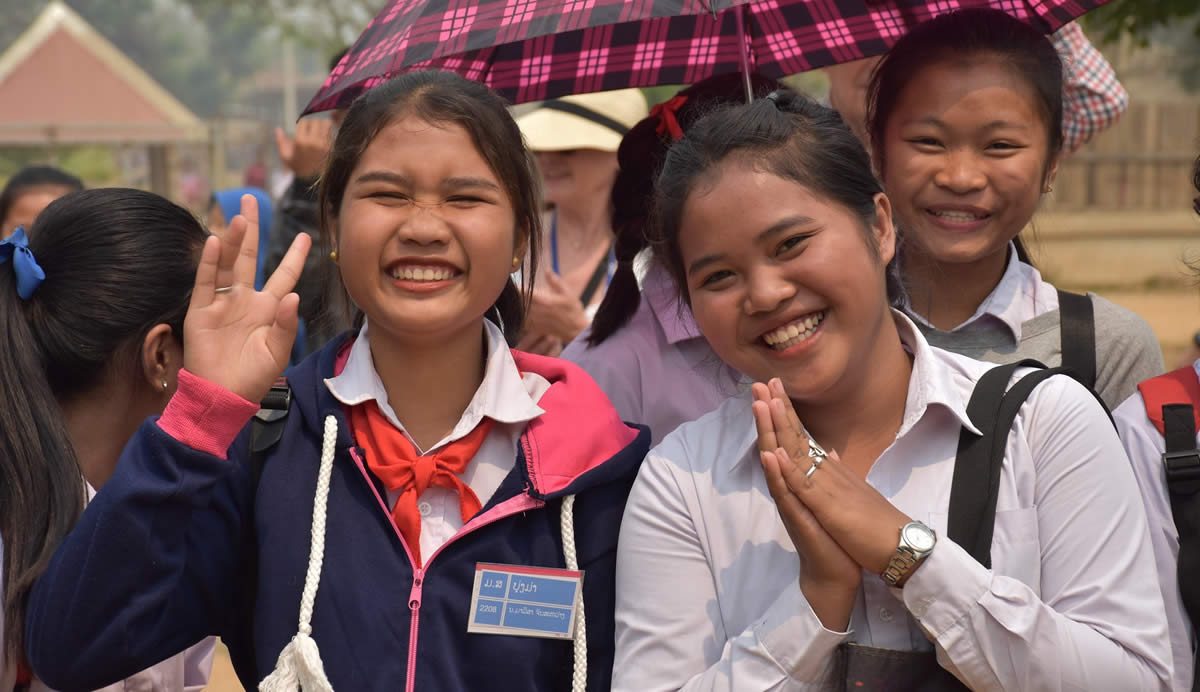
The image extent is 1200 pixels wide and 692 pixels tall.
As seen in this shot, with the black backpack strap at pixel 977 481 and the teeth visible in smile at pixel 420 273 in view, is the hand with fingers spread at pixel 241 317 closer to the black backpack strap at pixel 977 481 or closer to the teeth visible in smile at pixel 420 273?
the teeth visible in smile at pixel 420 273

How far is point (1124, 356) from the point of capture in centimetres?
293

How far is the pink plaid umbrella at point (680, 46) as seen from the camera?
9.87ft

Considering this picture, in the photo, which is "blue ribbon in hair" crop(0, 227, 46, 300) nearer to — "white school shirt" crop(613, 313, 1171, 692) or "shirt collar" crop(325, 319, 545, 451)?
"shirt collar" crop(325, 319, 545, 451)

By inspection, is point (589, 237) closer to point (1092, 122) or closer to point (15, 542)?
point (1092, 122)

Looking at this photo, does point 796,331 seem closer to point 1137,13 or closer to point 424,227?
point 424,227

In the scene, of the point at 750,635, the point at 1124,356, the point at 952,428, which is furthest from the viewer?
the point at 1124,356

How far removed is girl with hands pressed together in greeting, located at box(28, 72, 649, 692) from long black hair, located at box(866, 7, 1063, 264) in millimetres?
967

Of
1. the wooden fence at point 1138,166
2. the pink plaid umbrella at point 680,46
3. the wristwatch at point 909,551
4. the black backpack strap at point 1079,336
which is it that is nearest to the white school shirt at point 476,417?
the pink plaid umbrella at point 680,46

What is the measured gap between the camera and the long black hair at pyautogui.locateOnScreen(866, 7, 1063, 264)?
296cm

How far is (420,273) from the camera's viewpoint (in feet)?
8.13

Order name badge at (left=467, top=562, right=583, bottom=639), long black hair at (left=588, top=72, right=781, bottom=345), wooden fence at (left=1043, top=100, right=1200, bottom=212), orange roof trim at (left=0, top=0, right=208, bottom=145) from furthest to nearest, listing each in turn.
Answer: orange roof trim at (left=0, top=0, right=208, bottom=145) < wooden fence at (left=1043, top=100, right=1200, bottom=212) < long black hair at (left=588, top=72, right=781, bottom=345) < name badge at (left=467, top=562, right=583, bottom=639)

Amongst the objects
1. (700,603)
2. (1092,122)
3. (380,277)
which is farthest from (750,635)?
(1092,122)

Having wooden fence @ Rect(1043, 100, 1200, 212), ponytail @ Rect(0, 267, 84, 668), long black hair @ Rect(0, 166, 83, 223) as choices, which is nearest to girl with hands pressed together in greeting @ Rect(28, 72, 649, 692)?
ponytail @ Rect(0, 267, 84, 668)

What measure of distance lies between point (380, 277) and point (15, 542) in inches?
34.2
